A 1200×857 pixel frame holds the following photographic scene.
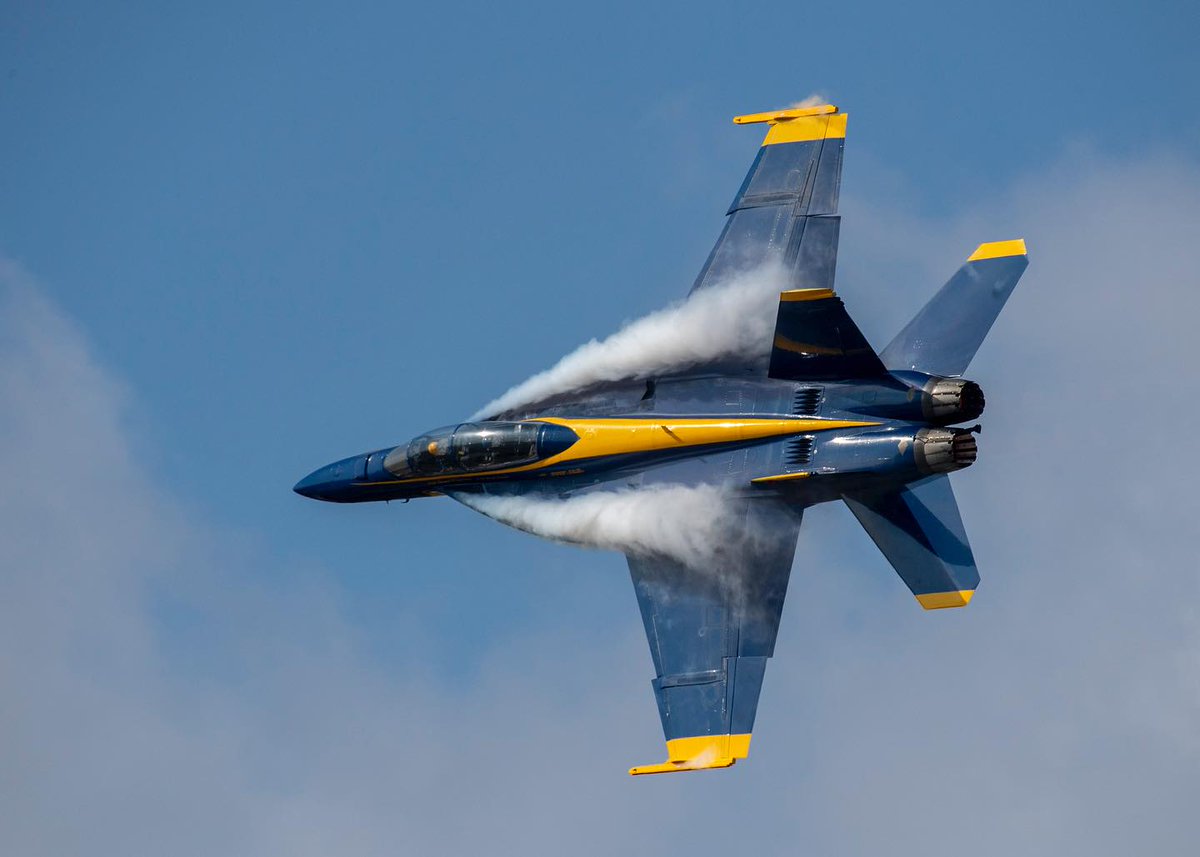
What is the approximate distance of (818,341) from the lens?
114ft

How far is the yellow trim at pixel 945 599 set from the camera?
113 feet

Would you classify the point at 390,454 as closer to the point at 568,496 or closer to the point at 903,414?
the point at 568,496

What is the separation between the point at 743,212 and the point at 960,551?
7284mm

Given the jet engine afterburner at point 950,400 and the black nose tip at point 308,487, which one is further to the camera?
the black nose tip at point 308,487

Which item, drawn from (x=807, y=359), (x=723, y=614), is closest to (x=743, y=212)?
(x=807, y=359)

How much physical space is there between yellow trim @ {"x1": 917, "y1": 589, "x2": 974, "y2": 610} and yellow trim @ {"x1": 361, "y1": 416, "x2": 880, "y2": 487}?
9.69 ft

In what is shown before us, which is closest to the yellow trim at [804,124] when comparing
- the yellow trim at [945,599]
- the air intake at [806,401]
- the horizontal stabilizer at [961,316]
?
the horizontal stabilizer at [961,316]

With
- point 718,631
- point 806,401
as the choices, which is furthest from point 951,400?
point 718,631

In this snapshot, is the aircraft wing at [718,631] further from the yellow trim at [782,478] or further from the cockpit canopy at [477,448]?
the cockpit canopy at [477,448]

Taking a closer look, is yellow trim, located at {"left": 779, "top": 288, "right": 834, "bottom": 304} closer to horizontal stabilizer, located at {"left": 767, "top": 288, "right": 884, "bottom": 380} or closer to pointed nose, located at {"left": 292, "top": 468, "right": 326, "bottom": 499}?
horizontal stabilizer, located at {"left": 767, "top": 288, "right": 884, "bottom": 380}

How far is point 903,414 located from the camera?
113ft

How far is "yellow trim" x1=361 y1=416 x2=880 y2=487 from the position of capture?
35312 millimetres

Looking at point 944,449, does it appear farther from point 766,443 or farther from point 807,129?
point 807,129

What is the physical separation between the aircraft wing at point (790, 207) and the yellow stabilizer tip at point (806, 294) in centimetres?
268
